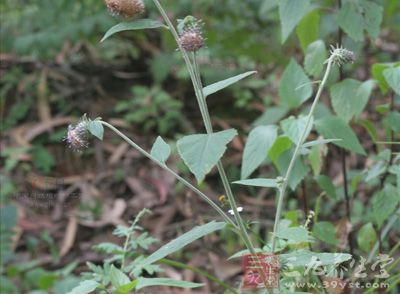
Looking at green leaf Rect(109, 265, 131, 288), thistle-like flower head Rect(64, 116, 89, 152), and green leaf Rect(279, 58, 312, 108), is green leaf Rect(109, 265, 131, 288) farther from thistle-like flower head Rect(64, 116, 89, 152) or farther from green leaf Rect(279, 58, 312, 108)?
green leaf Rect(279, 58, 312, 108)

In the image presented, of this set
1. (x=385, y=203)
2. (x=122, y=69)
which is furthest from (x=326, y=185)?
(x=122, y=69)

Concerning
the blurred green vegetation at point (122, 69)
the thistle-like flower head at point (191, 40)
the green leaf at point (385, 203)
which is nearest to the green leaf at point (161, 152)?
the thistle-like flower head at point (191, 40)

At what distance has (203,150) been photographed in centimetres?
113

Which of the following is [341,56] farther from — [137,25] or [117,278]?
[117,278]

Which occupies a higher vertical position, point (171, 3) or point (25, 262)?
point (171, 3)

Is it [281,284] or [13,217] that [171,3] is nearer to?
[13,217]

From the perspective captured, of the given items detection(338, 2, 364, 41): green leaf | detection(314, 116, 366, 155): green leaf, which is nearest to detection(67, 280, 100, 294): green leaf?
detection(314, 116, 366, 155): green leaf

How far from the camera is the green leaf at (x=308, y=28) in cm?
198

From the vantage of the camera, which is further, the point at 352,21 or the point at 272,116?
the point at 272,116

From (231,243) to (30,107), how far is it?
164 centimetres

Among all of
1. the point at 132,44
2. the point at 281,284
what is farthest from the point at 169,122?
the point at 281,284

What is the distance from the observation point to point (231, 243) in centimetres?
280

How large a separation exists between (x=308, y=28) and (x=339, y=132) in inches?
16.1

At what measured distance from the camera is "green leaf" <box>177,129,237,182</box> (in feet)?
3.59
